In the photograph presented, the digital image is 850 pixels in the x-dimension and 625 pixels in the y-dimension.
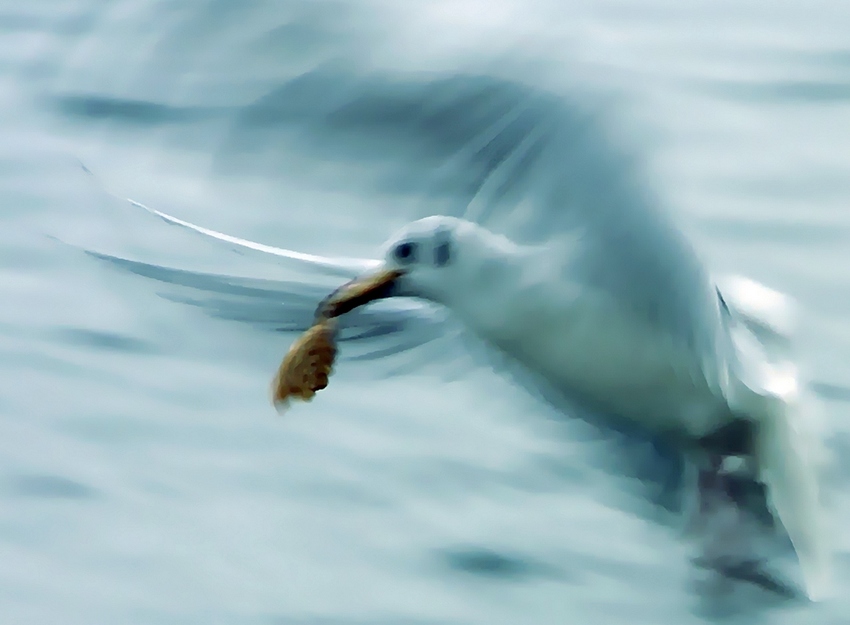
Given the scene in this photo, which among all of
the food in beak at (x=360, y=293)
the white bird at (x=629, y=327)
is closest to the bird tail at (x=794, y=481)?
the white bird at (x=629, y=327)

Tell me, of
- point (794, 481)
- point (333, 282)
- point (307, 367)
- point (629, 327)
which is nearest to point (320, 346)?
point (307, 367)

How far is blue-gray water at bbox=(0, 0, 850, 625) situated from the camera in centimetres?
207

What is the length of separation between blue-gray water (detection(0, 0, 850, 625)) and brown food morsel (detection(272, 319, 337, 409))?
0.32 feet

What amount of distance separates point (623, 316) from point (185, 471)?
0.68m

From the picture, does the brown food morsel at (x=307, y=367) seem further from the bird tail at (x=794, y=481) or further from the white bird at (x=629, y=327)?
the bird tail at (x=794, y=481)

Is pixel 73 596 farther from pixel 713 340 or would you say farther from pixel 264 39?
pixel 264 39

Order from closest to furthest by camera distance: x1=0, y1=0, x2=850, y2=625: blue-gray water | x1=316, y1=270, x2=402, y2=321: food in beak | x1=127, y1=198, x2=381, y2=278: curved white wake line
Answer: x1=0, y1=0, x2=850, y2=625: blue-gray water
x1=316, y1=270, x2=402, y2=321: food in beak
x1=127, y1=198, x2=381, y2=278: curved white wake line

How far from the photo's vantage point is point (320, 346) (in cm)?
227

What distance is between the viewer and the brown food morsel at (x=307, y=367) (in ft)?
7.38

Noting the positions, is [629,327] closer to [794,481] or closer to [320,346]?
[794,481]

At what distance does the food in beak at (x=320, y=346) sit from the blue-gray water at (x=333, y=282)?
102 mm

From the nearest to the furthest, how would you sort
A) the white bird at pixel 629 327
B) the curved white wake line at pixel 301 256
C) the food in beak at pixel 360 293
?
the white bird at pixel 629 327
the food in beak at pixel 360 293
the curved white wake line at pixel 301 256

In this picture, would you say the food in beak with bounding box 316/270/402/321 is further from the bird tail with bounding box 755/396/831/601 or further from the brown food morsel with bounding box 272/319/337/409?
the bird tail with bounding box 755/396/831/601

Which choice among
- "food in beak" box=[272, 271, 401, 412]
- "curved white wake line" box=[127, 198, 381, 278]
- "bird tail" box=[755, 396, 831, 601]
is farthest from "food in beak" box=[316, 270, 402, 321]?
"bird tail" box=[755, 396, 831, 601]
